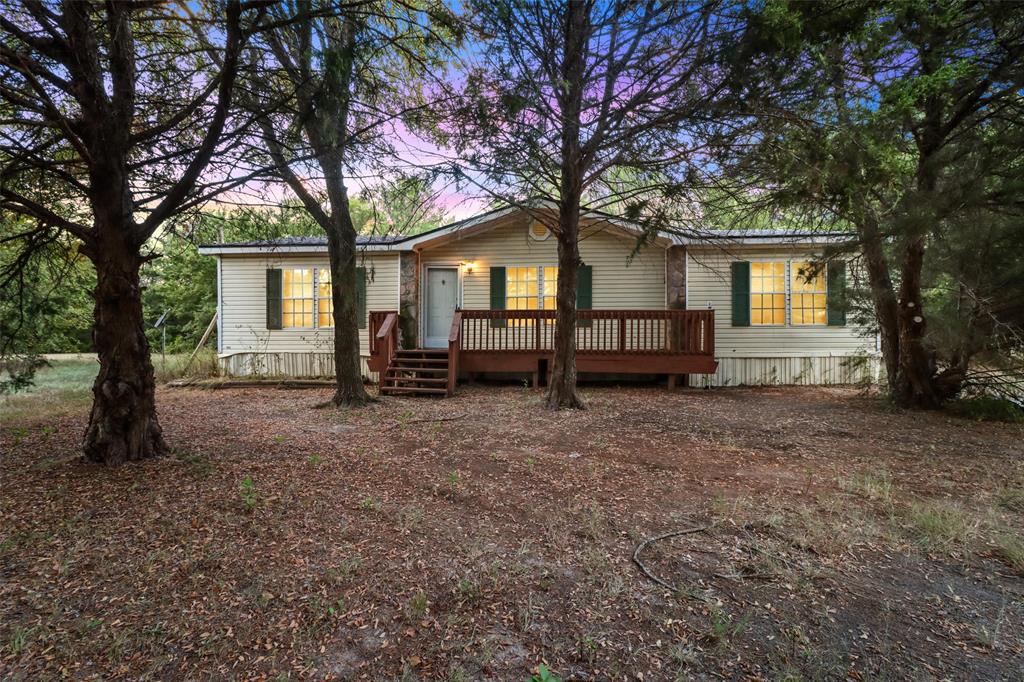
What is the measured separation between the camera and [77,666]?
180 cm

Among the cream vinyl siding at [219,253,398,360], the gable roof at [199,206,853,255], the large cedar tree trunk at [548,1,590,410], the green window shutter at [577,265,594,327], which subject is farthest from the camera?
the cream vinyl siding at [219,253,398,360]

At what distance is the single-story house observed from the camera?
972 centimetres

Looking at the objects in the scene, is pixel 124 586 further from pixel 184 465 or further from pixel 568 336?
pixel 568 336

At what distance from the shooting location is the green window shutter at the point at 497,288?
11234mm

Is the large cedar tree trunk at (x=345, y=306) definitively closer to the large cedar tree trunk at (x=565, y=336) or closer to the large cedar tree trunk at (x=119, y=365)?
the large cedar tree trunk at (x=565, y=336)

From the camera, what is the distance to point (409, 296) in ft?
36.2

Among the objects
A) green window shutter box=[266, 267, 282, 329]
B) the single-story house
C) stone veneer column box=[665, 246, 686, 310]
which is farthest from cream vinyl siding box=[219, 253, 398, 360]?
stone veneer column box=[665, 246, 686, 310]

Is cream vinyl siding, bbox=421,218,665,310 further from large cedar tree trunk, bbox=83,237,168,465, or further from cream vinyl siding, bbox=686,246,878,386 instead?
large cedar tree trunk, bbox=83,237,168,465

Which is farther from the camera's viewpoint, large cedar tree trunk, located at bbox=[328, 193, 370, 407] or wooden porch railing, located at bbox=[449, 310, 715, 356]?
wooden porch railing, located at bbox=[449, 310, 715, 356]

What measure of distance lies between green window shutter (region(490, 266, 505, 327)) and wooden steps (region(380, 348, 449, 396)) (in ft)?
6.39

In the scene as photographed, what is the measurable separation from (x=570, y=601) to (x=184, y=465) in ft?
12.1

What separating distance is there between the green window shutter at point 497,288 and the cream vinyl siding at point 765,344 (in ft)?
13.8

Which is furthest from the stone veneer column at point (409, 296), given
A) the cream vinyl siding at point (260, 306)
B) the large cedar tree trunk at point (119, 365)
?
the large cedar tree trunk at point (119, 365)

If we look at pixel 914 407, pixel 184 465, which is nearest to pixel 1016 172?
pixel 914 407
